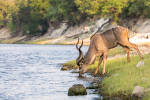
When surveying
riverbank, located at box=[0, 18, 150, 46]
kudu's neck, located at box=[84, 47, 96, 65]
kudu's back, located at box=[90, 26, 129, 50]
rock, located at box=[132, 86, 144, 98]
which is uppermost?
kudu's back, located at box=[90, 26, 129, 50]

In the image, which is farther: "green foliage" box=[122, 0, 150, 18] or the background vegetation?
the background vegetation

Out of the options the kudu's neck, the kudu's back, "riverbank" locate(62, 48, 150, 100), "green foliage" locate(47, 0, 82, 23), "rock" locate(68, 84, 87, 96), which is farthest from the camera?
"green foliage" locate(47, 0, 82, 23)

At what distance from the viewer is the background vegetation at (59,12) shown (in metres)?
81.2

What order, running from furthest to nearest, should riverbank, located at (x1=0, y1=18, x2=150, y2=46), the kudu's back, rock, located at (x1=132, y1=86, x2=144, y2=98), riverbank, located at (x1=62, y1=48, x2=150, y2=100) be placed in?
1. riverbank, located at (x1=0, y1=18, x2=150, y2=46)
2. the kudu's back
3. riverbank, located at (x1=62, y1=48, x2=150, y2=100)
4. rock, located at (x1=132, y1=86, x2=144, y2=98)

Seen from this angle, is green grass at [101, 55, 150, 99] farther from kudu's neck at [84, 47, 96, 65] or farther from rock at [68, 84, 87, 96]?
kudu's neck at [84, 47, 96, 65]

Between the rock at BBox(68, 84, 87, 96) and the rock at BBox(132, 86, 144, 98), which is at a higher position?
the rock at BBox(132, 86, 144, 98)

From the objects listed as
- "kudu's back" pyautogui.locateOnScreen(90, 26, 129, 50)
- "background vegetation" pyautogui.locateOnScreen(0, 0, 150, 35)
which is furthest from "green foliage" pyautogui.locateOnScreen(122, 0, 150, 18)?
"kudu's back" pyautogui.locateOnScreen(90, 26, 129, 50)

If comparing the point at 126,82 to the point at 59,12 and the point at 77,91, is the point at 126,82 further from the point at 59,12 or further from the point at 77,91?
the point at 59,12

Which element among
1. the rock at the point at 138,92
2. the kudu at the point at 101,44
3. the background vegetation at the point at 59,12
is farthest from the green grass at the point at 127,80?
the background vegetation at the point at 59,12

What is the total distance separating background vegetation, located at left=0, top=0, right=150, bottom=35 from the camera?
81250mm

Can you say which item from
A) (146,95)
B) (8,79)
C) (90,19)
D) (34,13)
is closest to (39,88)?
(8,79)

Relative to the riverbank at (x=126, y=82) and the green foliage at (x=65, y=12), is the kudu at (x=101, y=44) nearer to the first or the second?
the riverbank at (x=126, y=82)

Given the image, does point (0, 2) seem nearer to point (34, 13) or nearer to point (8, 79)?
point (34, 13)

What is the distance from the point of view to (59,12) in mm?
100062
